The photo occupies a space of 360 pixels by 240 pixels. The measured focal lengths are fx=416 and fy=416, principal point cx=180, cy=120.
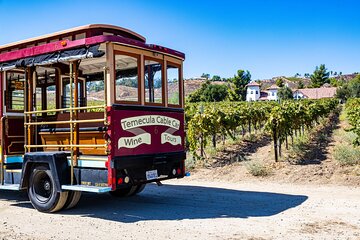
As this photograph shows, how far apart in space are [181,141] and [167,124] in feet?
2.01

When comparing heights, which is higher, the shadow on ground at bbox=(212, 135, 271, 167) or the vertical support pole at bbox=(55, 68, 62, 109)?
the vertical support pole at bbox=(55, 68, 62, 109)

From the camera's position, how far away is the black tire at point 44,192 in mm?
7445

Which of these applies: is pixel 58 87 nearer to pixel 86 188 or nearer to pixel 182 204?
pixel 86 188

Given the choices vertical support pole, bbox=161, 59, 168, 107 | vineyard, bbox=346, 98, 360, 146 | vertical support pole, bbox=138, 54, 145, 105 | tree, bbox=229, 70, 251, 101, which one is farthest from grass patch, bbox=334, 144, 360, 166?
tree, bbox=229, 70, 251, 101

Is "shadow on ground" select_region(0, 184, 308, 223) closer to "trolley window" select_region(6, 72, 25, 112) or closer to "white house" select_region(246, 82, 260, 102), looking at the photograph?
"trolley window" select_region(6, 72, 25, 112)

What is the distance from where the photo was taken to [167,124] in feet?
26.5

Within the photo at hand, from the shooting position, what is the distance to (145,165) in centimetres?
751

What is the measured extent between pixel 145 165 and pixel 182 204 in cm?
137

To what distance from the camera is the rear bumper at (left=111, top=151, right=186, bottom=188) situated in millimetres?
7016

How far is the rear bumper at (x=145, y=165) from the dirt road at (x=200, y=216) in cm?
63

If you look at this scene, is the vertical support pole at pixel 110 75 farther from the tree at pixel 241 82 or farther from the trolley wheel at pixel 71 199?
the tree at pixel 241 82

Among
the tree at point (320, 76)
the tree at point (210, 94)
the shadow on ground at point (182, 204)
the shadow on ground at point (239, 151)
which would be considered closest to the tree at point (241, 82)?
the tree at point (210, 94)

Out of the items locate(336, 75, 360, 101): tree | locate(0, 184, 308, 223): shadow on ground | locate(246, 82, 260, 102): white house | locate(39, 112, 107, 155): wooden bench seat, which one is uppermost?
locate(246, 82, 260, 102): white house

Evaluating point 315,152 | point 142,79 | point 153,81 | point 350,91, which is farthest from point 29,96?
point 350,91
